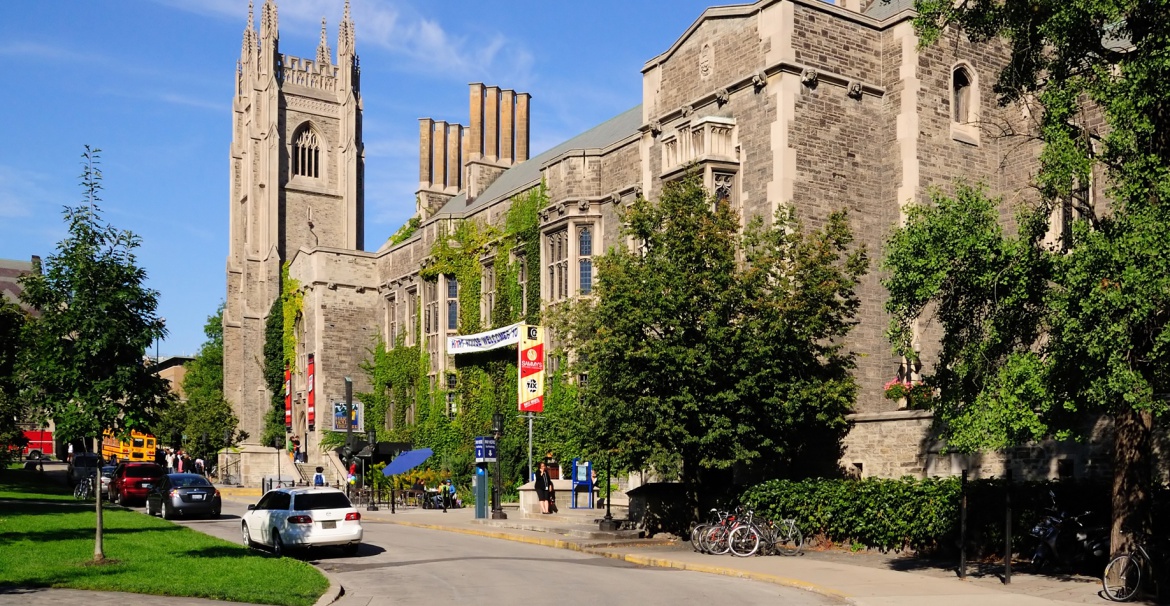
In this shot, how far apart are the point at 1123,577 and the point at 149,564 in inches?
563

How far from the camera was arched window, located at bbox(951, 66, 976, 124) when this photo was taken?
30766mm

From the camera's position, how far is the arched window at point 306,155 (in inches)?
3489

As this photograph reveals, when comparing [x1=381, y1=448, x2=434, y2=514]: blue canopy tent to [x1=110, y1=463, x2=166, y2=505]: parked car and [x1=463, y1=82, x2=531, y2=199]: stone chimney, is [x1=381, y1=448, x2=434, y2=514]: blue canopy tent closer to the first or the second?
[x1=110, y1=463, x2=166, y2=505]: parked car

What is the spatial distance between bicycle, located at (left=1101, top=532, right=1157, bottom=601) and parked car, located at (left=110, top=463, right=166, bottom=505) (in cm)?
3019

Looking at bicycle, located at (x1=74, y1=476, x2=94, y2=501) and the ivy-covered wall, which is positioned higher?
the ivy-covered wall

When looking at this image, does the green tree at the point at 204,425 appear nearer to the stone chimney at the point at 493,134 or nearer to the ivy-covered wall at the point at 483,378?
the stone chimney at the point at 493,134

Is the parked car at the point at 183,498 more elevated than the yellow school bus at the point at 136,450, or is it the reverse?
the parked car at the point at 183,498

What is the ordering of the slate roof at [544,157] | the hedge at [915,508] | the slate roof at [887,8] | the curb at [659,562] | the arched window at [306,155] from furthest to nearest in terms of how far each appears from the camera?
the arched window at [306,155], the slate roof at [544,157], the slate roof at [887,8], the hedge at [915,508], the curb at [659,562]

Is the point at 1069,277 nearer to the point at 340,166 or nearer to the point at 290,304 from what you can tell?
the point at 290,304

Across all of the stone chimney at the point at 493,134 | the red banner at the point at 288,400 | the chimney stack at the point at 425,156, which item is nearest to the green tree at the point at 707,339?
the stone chimney at the point at 493,134

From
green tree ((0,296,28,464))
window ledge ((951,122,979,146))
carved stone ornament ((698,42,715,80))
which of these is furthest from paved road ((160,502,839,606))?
green tree ((0,296,28,464))

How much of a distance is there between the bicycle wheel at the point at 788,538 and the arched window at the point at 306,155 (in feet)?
237

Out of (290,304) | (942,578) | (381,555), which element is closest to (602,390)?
(381,555)

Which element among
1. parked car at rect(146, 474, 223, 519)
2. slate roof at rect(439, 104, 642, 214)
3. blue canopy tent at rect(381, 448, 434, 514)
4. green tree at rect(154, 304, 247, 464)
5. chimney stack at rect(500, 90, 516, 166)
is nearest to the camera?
parked car at rect(146, 474, 223, 519)
